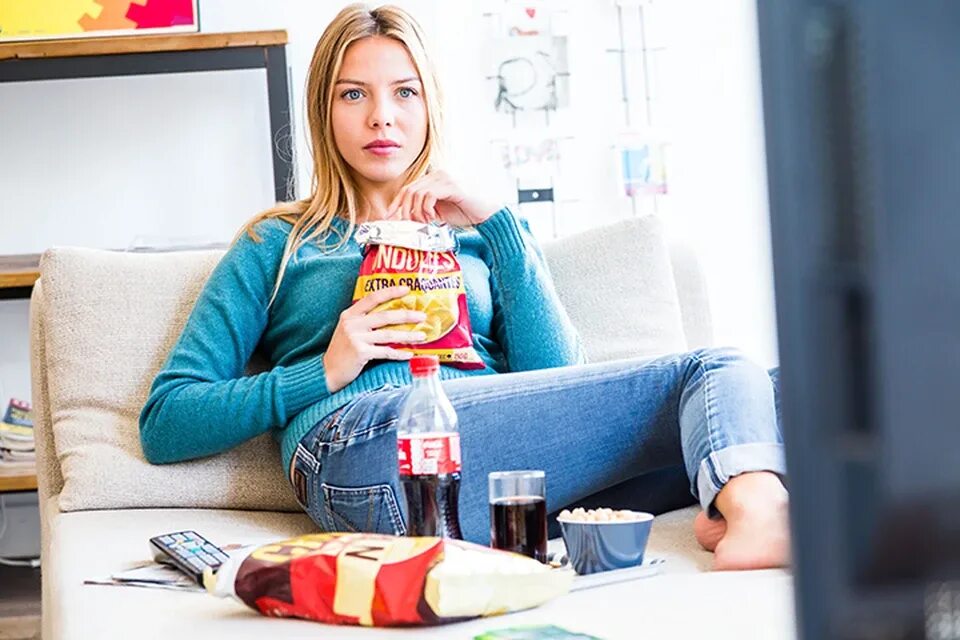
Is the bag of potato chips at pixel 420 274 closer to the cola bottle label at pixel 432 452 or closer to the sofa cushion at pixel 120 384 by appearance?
the sofa cushion at pixel 120 384

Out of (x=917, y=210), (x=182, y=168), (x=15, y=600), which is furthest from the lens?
(x=182, y=168)

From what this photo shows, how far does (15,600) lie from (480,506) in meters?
1.59

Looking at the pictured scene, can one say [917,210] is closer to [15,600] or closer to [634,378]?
[634,378]

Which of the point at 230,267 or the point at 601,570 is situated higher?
the point at 230,267

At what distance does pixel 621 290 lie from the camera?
2045 millimetres

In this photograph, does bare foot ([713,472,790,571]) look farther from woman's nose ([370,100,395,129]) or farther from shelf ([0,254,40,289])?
shelf ([0,254,40,289])

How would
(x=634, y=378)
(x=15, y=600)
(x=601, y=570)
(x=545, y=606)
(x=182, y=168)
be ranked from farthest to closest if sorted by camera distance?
(x=182, y=168) → (x=15, y=600) → (x=634, y=378) → (x=601, y=570) → (x=545, y=606)

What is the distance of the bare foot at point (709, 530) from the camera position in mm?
1434

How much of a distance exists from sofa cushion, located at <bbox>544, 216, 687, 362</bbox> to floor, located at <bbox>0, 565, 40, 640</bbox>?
4.16ft

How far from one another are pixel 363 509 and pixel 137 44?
1.72m

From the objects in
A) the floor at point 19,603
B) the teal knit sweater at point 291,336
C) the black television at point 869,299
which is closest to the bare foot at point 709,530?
the teal knit sweater at point 291,336

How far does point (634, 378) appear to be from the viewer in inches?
61.4

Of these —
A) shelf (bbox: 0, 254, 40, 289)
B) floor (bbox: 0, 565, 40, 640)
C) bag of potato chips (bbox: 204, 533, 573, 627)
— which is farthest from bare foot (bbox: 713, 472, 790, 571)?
shelf (bbox: 0, 254, 40, 289)

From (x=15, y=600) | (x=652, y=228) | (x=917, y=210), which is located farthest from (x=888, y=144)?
(x=15, y=600)
